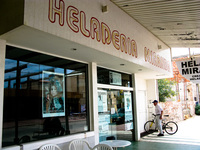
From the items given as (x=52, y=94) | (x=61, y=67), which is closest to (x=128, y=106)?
(x=61, y=67)

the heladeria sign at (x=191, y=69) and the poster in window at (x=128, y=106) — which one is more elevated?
the heladeria sign at (x=191, y=69)

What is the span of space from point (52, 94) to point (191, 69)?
20.9ft

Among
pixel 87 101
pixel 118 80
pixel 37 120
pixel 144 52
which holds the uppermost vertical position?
pixel 144 52

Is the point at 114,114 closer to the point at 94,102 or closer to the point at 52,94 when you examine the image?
the point at 94,102

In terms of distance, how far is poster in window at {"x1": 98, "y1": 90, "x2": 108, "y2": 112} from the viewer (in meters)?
6.11

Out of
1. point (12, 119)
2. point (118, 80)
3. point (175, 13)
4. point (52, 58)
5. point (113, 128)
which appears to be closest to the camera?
point (12, 119)

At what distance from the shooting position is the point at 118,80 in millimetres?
7328

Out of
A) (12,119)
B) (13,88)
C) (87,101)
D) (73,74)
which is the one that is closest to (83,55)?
(73,74)

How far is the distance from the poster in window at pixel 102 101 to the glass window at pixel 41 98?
723 millimetres

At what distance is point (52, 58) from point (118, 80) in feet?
10.8

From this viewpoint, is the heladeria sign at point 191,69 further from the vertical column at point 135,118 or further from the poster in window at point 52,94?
the poster in window at point 52,94

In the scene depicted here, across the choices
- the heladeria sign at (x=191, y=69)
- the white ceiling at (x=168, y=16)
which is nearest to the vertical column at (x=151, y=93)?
the heladeria sign at (x=191, y=69)

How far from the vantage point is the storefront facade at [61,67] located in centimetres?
340

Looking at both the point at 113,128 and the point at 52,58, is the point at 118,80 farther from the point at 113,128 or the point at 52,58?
the point at 52,58
